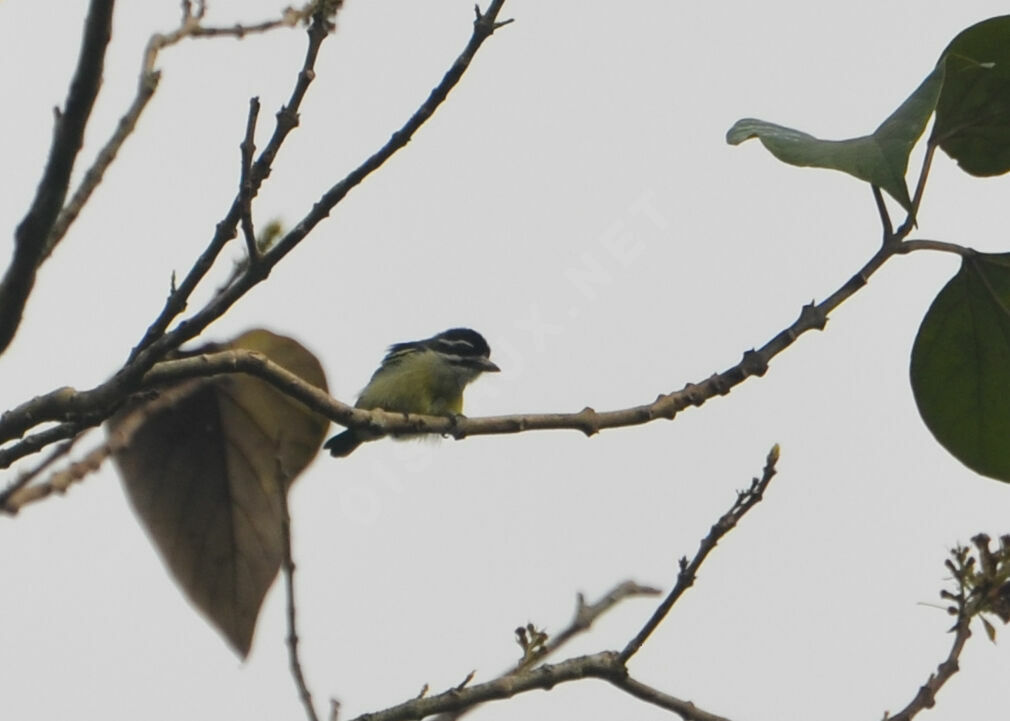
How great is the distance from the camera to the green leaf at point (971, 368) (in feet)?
11.3

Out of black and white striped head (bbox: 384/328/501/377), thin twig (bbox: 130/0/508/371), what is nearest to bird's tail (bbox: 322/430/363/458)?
black and white striped head (bbox: 384/328/501/377)

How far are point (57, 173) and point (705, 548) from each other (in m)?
1.43

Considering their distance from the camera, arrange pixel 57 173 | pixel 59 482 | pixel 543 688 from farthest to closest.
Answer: pixel 543 688 < pixel 59 482 < pixel 57 173

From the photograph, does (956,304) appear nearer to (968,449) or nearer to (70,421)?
(968,449)

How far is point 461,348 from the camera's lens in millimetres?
8156

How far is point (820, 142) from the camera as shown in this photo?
302 cm

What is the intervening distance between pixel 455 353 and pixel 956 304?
15.7 ft

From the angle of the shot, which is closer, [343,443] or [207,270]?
[207,270]

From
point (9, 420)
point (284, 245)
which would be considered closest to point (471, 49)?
point (284, 245)

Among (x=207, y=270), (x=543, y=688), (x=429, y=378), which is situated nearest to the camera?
(x=207, y=270)

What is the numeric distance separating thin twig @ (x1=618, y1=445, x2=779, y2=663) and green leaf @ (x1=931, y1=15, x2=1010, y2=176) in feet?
3.24

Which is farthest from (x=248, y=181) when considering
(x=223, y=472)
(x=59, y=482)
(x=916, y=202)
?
(x=916, y=202)

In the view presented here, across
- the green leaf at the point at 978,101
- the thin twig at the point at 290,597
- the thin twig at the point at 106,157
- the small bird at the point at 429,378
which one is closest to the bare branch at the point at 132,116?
the thin twig at the point at 106,157

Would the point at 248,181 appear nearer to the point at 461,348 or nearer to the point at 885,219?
the point at 885,219
